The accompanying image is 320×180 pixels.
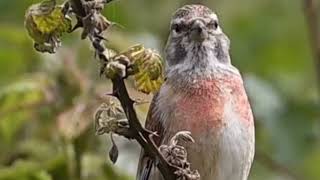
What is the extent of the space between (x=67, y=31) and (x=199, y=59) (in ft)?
6.42

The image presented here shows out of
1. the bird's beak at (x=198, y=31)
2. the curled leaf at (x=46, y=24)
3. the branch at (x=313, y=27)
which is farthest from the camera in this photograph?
the branch at (x=313, y=27)

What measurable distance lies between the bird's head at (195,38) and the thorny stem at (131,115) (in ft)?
5.10

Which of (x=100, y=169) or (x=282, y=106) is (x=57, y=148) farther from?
(x=282, y=106)

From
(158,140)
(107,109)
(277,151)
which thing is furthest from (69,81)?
(107,109)

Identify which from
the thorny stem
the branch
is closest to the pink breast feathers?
the branch

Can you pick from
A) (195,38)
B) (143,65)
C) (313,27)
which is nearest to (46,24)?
(143,65)

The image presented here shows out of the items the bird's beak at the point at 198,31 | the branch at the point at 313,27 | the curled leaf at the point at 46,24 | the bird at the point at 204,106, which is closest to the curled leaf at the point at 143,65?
the curled leaf at the point at 46,24

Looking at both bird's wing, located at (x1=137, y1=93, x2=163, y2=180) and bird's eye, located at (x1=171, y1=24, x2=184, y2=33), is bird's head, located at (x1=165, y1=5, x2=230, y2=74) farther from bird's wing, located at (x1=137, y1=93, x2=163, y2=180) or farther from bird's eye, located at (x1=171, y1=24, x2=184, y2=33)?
bird's wing, located at (x1=137, y1=93, x2=163, y2=180)

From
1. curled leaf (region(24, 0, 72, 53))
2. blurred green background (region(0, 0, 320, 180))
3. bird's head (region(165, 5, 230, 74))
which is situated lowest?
blurred green background (region(0, 0, 320, 180))

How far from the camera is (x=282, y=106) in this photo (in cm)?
582

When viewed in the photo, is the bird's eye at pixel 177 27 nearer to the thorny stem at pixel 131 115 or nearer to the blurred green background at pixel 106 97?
the blurred green background at pixel 106 97

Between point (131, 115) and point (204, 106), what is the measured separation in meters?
1.70

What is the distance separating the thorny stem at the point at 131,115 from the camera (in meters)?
2.61

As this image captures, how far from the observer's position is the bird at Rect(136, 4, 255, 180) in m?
4.36
